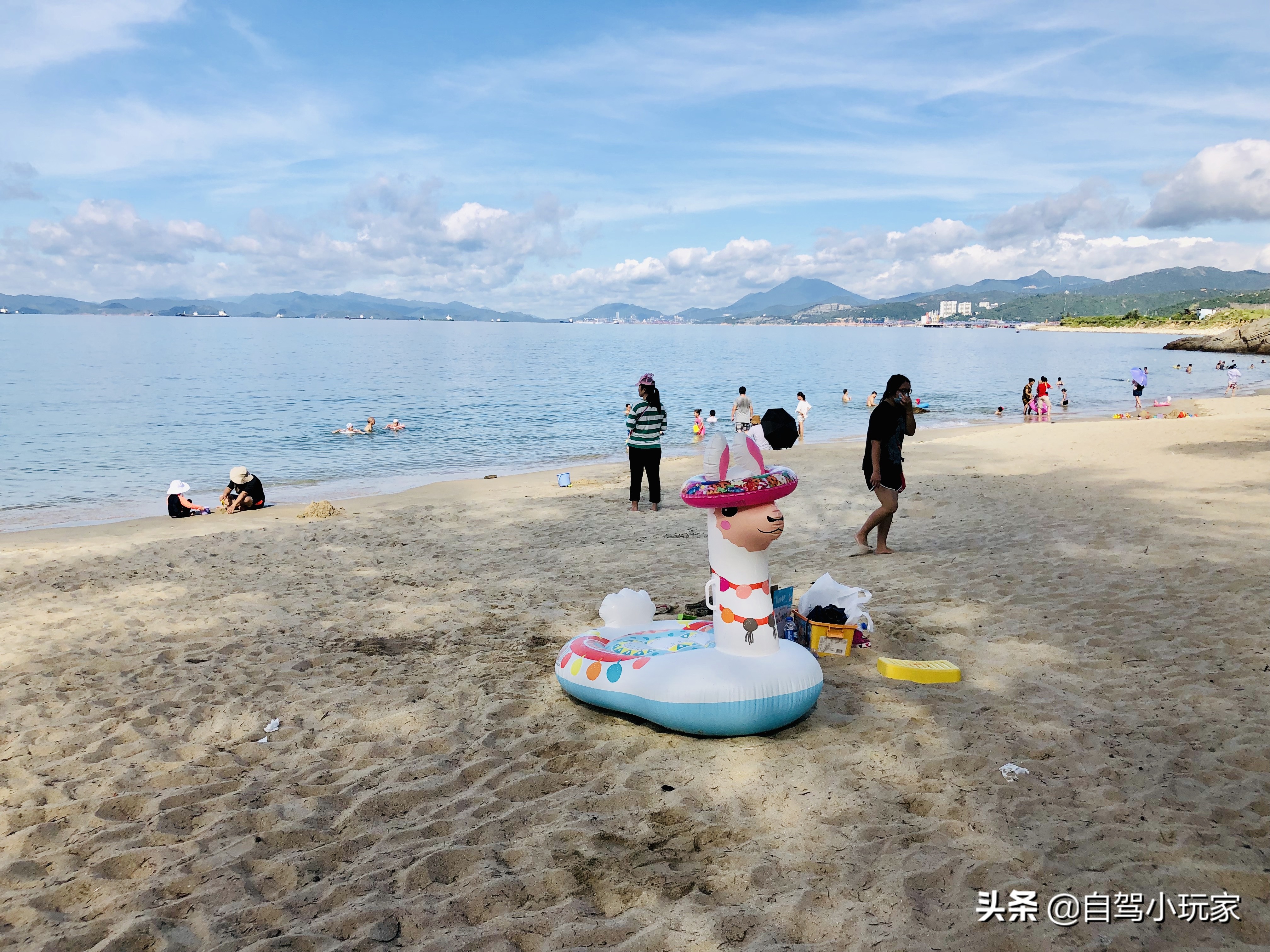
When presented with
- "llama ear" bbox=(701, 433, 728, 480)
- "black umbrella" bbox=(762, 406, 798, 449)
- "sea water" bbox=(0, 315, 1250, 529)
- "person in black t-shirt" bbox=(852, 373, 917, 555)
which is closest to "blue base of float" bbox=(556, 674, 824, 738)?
"llama ear" bbox=(701, 433, 728, 480)

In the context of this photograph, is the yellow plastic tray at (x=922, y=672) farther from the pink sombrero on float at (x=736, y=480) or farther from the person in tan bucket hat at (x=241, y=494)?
the person in tan bucket hat at (x=241, y=494)

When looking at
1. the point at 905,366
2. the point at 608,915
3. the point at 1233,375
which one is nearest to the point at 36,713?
the point at 608,915

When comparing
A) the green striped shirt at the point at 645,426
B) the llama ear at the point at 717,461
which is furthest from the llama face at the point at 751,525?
the green striped shirt at the point at 645,426

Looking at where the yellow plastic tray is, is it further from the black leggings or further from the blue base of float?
the black leggings

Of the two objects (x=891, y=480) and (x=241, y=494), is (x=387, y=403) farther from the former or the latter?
(x=891, y=480)

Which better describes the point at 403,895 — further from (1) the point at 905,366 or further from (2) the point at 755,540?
(1) the point at 905,366

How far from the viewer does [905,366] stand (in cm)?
6762

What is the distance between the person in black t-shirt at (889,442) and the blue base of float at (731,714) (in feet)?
13.5

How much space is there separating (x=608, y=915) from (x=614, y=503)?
9696 mm

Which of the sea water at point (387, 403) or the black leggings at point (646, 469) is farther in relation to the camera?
the sea water at point (387, 403)

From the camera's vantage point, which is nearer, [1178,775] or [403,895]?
[403,895]

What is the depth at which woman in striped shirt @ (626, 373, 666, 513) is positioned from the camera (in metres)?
10.8

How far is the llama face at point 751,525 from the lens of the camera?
4246 millimetres

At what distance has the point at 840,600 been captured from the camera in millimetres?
5875
